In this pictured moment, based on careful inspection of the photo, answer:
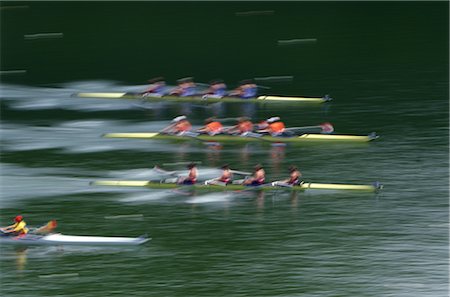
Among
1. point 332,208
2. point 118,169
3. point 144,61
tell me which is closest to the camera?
point 332,208

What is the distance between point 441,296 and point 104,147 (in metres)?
20.1

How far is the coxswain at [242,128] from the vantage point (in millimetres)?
51625

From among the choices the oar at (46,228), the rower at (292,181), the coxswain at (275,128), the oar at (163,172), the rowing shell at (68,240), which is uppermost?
the coxswain at (275,128)

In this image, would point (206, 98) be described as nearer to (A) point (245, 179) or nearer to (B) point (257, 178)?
(A) point (245, 179)

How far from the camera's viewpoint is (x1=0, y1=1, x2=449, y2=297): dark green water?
121 feet

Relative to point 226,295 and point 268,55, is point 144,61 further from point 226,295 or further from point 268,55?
point 226,295

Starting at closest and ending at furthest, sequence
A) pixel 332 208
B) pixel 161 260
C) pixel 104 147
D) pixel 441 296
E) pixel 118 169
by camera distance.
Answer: pixel 441 296 → pixel 161 260 → pixel 332 208 → pixel 118 169 → pixel 104 147

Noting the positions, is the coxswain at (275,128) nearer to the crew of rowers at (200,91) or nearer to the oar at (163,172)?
the oar at (163,172)

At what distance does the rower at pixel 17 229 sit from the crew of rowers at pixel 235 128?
46.7 ft

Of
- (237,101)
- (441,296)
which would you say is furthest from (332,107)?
(441,296)

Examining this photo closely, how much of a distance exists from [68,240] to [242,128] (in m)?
14.3

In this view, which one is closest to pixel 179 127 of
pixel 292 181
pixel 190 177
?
pixel 190 177

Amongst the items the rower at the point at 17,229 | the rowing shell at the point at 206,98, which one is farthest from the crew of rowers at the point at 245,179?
the rowing shell at the point at 206,98

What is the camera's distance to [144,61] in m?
66.4
